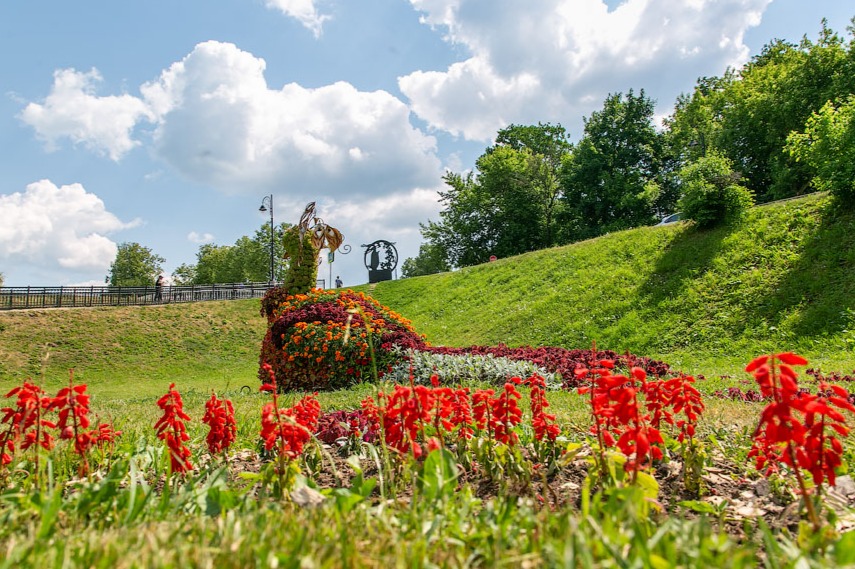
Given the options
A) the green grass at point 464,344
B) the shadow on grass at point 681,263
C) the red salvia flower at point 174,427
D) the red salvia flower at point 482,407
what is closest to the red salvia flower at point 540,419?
the red salvia flower at point 482,407

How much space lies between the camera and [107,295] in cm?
3008

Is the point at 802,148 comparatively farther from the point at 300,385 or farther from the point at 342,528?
the point at 342,528

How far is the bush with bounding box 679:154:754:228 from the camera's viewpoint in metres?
15.3

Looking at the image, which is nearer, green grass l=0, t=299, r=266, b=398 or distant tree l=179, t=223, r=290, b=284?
green grass l=0, t=299, r=266, b=398

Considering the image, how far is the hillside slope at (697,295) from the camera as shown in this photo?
11125 mm

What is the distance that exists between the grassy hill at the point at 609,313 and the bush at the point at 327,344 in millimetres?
2552

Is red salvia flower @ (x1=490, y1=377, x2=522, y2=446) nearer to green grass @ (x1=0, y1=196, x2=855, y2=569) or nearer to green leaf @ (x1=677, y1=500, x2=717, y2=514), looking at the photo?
green grass @ (x1=0, y1=196, x2=855, y2=569)

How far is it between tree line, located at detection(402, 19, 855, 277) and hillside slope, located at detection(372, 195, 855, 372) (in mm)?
6474

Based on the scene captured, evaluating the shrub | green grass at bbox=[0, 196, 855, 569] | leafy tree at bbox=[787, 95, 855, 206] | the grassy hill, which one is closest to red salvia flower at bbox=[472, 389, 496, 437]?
green grass at bbox=[0, 196, 855, 569]

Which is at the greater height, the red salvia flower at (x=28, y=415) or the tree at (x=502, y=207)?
the tree at (x=502, y=207)

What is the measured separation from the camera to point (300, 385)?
33.2 feet

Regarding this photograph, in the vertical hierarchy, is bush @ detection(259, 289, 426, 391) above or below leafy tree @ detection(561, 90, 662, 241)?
below

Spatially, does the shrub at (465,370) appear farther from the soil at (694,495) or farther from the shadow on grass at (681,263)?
the shadow on grass at (681,263)

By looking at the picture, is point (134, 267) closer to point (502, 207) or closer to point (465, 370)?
point (502, 207)
